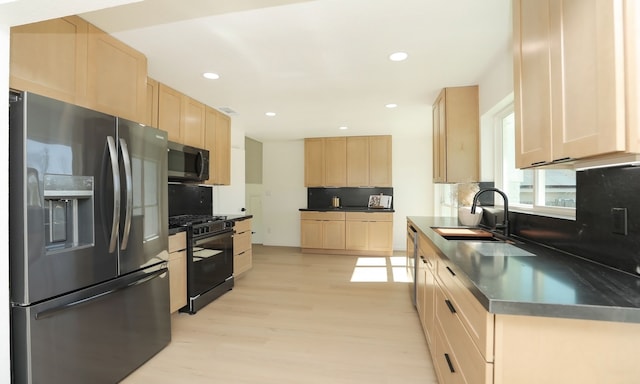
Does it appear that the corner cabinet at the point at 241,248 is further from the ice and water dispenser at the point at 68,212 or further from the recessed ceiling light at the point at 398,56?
the recessed ceiling light at the point at 398,56

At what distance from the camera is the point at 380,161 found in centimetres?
557

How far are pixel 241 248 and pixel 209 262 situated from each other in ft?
2.62

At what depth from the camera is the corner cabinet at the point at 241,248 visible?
12.1 feet

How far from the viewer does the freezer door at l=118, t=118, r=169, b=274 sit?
180cm

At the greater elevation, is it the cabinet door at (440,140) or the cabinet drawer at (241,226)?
the cabinet door at (440,140)

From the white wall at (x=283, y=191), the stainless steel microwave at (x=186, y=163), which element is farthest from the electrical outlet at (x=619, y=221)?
the white wall at (x=283, y=191)

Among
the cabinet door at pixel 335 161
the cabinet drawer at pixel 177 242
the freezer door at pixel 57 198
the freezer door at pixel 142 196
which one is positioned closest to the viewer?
the freezer door at pixel 57 198

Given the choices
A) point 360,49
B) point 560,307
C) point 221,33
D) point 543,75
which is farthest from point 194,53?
point 560,307

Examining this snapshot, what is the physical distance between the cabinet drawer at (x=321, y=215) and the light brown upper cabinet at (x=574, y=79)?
4078 mm

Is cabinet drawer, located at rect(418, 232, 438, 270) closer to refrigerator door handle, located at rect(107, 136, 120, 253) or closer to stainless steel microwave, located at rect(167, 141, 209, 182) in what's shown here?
refrigerator door handle, located at rect(107, 136, 120, 253)

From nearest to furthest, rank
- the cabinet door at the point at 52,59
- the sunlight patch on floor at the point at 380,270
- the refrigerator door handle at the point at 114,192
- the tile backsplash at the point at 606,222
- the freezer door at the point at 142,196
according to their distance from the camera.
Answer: the tile backsplash at the point at 606,222 → the cabinet door at the point at 52,59 → the refrigerator door handle at the point at 114,192 → the freezer door at the point at 142,196 → the sunlight patch on floor at the point at 380,270

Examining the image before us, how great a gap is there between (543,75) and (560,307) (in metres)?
0.94

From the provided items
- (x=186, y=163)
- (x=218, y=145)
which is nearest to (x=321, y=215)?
(x=218, y=145)

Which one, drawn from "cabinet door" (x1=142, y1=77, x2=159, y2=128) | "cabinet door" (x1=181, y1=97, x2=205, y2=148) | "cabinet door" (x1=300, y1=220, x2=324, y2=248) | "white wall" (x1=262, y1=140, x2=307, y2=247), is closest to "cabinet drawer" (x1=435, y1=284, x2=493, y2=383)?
"cabinet door" (x1=142, y1=77, x2=159, y2=128)
